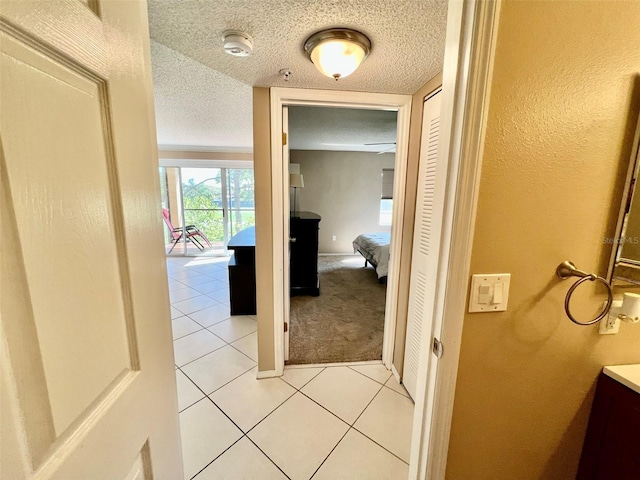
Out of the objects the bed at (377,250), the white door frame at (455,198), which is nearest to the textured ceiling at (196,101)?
the white door frame at (455,198)

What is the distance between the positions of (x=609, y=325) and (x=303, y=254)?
9.51 ft

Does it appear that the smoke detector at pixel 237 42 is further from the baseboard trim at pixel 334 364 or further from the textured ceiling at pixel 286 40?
the baseboard trim at pixel 334 364

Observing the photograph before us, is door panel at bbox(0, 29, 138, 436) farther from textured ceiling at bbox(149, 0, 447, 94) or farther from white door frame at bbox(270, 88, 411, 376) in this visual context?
white door frame at bbox(270, 88, 411, 376)

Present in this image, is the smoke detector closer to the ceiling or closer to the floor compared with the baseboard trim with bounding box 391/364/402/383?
closer to the ceiling

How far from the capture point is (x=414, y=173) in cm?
174

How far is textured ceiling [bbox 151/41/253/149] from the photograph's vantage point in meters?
1.75

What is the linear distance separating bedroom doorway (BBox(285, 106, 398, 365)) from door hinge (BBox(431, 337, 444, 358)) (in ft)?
4.61

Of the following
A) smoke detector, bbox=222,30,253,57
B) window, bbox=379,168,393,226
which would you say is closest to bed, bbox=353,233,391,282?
window, bbox=379,168,393,226

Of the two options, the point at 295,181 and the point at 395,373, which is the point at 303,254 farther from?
the point at 395,373

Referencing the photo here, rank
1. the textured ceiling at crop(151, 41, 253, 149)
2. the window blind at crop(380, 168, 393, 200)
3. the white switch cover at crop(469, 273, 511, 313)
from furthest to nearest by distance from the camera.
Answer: the window blind at crop(380, 168, 393, 200)
the textured ceiling at crop(151, 41, 253, 149)
the white switch cover at crop(469, 273, 511, 313)

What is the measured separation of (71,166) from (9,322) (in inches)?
9.1

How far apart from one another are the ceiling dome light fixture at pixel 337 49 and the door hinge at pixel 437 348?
123 cm

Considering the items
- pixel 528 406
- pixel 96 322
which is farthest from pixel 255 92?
pixel 528 406

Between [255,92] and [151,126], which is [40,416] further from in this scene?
[255,92]
